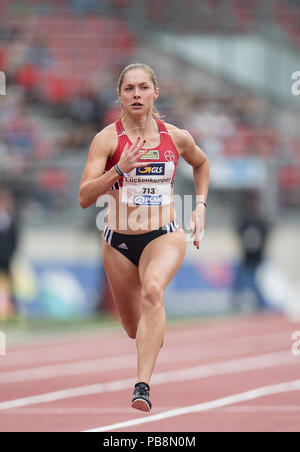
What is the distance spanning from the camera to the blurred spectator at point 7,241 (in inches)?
617

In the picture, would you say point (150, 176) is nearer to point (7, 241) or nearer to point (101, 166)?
point (101, 166)

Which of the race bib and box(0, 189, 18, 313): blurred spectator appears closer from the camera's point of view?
the race bib

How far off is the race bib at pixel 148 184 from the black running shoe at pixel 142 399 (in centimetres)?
125

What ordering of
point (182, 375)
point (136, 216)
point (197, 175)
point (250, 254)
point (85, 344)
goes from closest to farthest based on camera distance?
point (136, 216), point (197, 175), point (182, 375), point (85, 344), point (250, 254)

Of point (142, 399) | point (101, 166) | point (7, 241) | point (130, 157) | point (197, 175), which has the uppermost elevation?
point (7, 241)

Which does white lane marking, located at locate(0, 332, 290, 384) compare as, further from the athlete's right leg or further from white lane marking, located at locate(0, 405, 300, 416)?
the athlete's right leg

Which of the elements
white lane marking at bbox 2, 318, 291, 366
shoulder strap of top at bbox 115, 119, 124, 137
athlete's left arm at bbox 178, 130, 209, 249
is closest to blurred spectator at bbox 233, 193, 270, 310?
white lane marking at bbox 2, 318, 291, 366

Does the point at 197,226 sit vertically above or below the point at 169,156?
below

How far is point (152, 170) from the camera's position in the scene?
21.1 feet

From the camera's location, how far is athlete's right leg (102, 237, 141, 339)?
6.73m

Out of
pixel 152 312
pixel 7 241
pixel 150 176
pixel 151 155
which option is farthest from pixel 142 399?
pixel 7 241

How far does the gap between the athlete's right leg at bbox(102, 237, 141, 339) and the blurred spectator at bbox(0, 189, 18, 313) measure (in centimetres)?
899

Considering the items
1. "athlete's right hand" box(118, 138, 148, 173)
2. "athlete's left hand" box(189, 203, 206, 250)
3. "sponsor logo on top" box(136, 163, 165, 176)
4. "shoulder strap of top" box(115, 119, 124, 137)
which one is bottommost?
"athlete's left hand" box(189, 203, 206, 250)

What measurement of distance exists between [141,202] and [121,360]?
224 inches
